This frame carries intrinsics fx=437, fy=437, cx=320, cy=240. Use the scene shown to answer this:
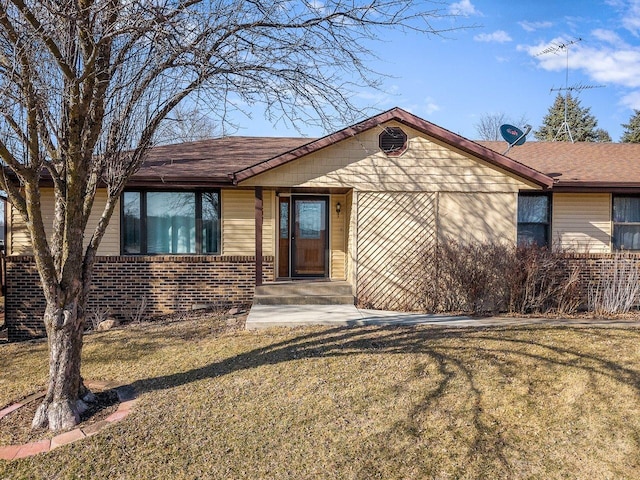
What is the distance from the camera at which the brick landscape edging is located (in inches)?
149

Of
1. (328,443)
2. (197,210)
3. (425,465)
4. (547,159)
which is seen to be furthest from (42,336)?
(547,159)

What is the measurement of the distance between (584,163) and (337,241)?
6.94 meters

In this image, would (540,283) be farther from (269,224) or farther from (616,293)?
(269,224)

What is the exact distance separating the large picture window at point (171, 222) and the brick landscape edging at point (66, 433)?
5.14 metres

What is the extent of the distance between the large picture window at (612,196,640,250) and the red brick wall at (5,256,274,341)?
28.4 ft

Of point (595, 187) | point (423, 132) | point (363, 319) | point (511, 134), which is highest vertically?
point (511, 134)

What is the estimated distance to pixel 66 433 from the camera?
407 cm

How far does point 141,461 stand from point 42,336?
734 cm


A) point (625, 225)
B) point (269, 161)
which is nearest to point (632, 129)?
point (625, 225)

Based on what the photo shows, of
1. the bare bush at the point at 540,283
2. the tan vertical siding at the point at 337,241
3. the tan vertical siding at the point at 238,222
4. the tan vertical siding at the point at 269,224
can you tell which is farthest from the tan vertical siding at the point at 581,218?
the tan vertical siding at the point at 238,222

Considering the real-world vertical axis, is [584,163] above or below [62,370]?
above

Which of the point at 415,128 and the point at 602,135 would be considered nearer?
the point at 415,128

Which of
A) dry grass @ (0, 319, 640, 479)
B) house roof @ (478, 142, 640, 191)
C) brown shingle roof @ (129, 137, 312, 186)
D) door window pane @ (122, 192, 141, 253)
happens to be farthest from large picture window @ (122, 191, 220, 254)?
house roof @ (478, 142, 640, 191)

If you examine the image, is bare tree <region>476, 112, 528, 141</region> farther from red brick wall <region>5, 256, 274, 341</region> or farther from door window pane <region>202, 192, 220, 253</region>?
red brick wall <region>5, 256, 274, 341</region>
